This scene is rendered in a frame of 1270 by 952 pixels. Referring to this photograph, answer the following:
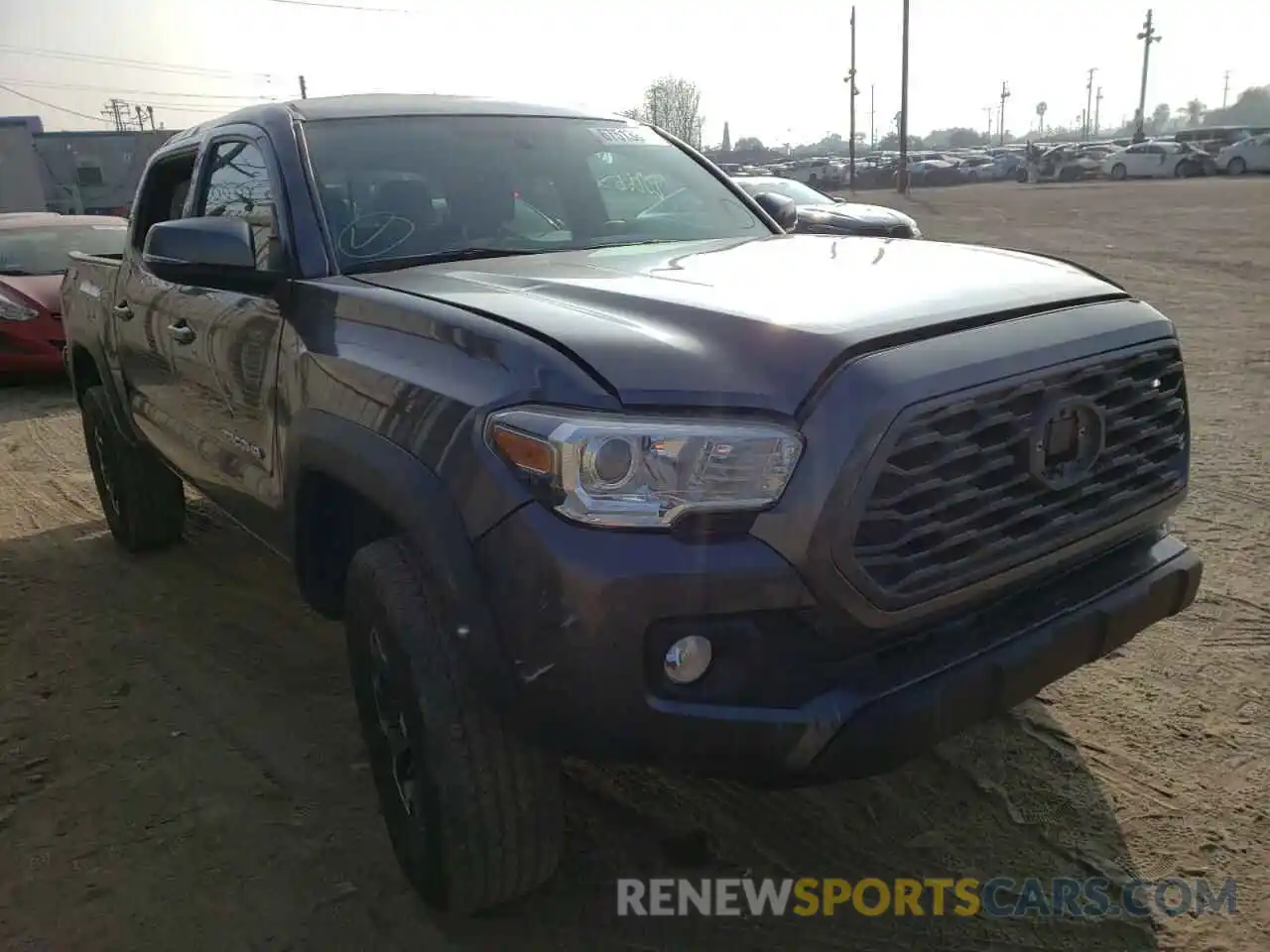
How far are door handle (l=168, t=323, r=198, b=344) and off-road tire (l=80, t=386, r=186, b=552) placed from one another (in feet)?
4.03

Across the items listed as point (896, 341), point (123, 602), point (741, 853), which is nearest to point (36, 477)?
point (123, 602)

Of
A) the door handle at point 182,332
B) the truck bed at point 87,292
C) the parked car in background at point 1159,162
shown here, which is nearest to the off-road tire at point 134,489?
the truck bed at point 87,292

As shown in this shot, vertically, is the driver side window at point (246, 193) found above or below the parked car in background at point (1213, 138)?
above

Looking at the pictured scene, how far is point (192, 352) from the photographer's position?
3385 mm

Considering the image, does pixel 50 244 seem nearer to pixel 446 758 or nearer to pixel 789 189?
pixel 789 189

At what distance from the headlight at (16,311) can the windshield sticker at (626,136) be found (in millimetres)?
7125

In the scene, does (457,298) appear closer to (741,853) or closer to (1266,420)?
(741,853)

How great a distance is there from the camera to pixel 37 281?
9297 mm

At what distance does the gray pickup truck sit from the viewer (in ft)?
6.15

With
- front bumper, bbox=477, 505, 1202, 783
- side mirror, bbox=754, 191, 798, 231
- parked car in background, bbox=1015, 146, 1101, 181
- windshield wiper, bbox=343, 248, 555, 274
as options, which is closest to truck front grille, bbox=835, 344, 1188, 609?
front bumper, bbox=477, 505, 1202, 783

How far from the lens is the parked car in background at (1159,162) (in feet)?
128

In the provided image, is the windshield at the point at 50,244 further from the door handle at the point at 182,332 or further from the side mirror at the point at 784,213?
the side mirror at the point at 784,213

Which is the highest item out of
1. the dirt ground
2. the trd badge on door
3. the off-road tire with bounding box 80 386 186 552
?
the trd badge on door

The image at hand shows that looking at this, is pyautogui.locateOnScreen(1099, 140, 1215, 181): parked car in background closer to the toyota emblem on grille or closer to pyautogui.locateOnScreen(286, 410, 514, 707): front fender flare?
the toyota emblem on grille
